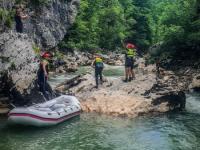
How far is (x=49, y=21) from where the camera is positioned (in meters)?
32.8

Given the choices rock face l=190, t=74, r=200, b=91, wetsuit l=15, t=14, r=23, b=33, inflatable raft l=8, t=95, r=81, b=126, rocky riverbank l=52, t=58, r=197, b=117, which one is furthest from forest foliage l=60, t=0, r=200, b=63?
inflatable raft l=8, t=95, r=81, b=126

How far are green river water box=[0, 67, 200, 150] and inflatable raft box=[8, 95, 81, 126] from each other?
11.6 inches

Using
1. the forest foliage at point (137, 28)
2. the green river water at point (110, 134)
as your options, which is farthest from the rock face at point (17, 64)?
the forest foliage at point (137, 28)

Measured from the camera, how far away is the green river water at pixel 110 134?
15.7 meters

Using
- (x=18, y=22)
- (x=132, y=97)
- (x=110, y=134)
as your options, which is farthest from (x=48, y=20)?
(x=110, y=134)

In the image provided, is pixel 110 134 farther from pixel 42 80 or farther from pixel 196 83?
pixel 196 83

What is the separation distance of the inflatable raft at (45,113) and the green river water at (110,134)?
295 mm

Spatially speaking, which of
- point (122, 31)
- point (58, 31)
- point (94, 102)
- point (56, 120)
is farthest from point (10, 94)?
point (122, 31)

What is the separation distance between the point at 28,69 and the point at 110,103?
4.65 meters

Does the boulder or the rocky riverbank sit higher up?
the boulder

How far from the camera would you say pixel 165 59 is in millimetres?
32719

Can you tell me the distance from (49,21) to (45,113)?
1573 cm

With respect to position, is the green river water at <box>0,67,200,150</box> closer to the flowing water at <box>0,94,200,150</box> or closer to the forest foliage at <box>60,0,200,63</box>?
the flowing water at <box>0,94,200,150</box>

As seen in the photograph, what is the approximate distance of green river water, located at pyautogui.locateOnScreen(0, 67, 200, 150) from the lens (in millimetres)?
15742
